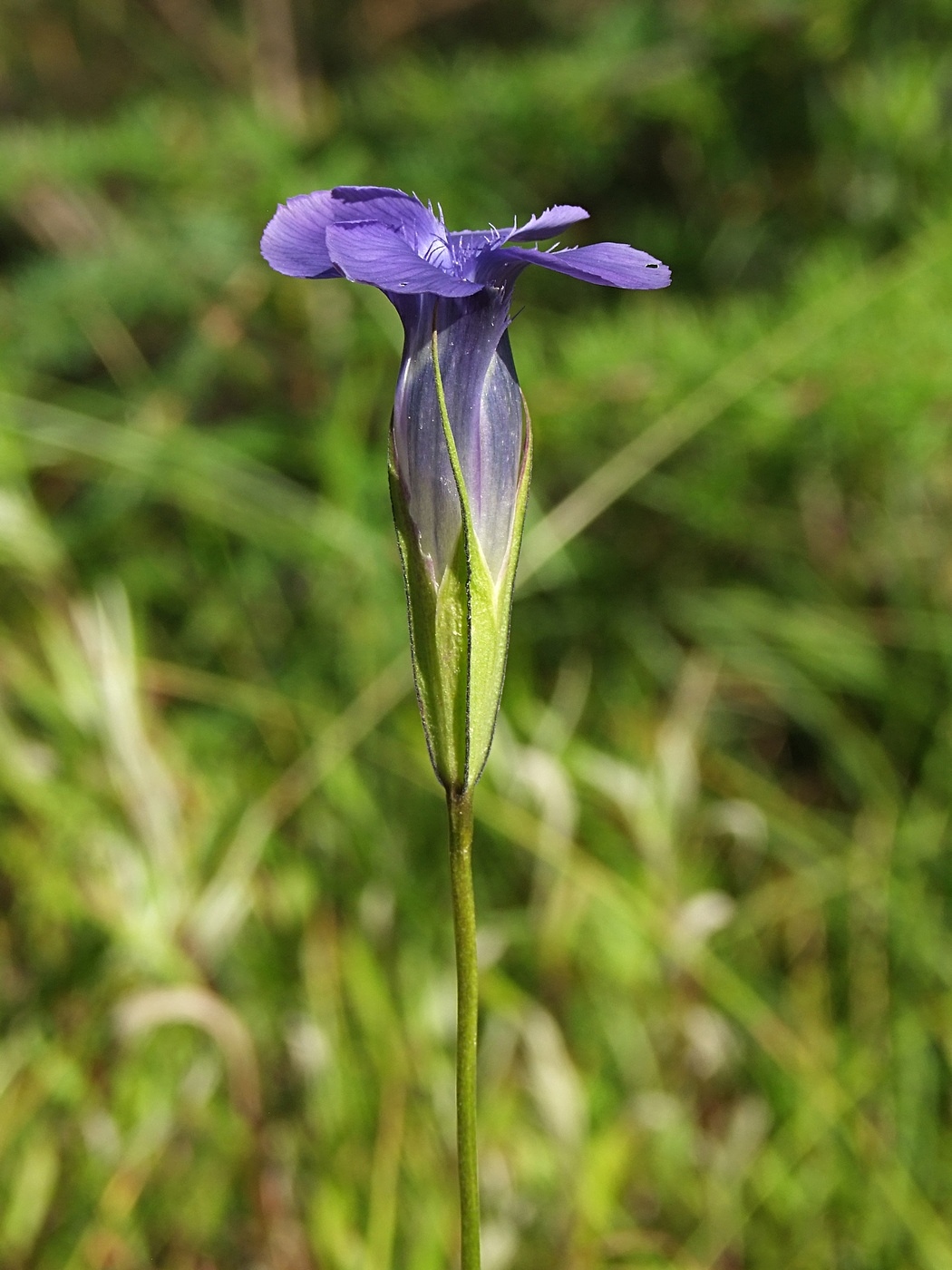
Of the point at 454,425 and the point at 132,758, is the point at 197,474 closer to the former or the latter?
the point at 132,758

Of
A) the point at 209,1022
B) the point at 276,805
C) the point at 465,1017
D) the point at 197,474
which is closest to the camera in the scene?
the point at 465,1017

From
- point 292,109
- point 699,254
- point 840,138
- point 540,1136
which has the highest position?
point 292,109

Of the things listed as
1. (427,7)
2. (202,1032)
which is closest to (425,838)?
(202,1032)

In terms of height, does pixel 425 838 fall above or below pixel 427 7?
below

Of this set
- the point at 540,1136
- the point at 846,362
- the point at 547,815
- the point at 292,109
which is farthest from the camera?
the point at 292,109

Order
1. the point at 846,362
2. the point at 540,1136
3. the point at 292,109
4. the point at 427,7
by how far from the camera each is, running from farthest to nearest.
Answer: the point at 427,7 → the point at 292,109 → the point at 846,362 → the point at 540,1136

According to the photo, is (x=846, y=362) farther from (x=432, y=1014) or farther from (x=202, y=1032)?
(x=202, y=1032)

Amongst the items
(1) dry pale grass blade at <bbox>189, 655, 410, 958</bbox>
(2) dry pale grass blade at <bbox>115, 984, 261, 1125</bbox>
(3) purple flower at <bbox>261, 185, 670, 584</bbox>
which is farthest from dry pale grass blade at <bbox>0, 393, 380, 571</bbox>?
(3) purple flower at <bbox>261, 185, 670, 584</bbox>

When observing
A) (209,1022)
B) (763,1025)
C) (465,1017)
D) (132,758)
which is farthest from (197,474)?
(465,1017)

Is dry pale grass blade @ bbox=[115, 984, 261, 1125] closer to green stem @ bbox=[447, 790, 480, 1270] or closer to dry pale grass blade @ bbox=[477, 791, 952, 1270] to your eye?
dry pale grass blade @ bbox=[477, 791, 952, 1270]
